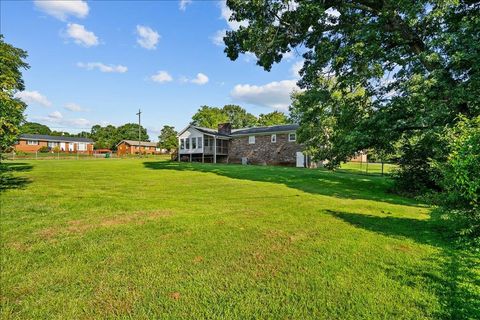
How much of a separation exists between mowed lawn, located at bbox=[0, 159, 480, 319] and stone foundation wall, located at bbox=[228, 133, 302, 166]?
21.5 meters

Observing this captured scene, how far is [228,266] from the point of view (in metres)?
3.46

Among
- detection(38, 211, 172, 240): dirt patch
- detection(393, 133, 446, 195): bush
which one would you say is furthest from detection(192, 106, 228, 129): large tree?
detection(38, 211, 172, 240): dirt patch

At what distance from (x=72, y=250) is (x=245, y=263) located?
101 inches

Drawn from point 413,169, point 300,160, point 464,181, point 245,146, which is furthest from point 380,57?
point 245,146

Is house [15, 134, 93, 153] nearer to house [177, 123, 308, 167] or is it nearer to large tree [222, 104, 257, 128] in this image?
house [177, 123, 308, 167]

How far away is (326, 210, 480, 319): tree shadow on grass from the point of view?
8.86 feet

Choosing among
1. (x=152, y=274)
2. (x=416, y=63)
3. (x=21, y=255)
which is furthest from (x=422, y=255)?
(x=416, y=63)

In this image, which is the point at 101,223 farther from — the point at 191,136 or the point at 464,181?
the point at 191,136

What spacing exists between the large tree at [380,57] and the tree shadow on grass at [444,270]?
3.43 meters

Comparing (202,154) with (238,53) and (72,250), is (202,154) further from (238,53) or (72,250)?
(72,250)

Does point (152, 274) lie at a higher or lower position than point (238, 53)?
lower

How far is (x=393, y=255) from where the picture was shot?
393 centimetres

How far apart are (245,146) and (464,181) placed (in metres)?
28.4

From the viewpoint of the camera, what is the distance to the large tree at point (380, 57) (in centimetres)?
868
